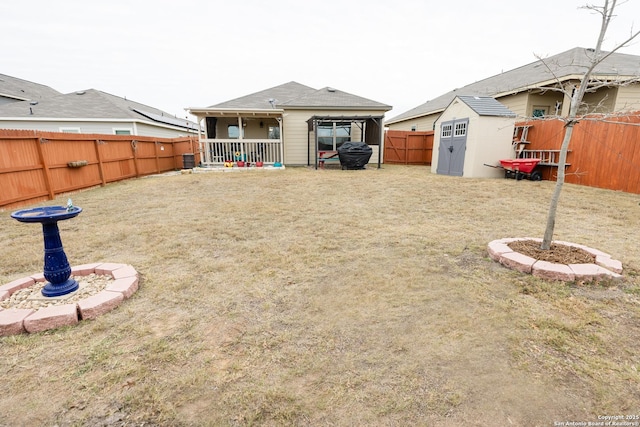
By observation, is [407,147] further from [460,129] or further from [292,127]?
[292,127]

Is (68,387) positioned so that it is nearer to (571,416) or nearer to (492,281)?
(571,416)

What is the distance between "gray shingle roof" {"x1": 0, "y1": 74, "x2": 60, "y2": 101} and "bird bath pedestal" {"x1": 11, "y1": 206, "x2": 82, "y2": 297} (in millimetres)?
23845

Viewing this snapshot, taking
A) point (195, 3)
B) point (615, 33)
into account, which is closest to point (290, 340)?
point (615, 33)

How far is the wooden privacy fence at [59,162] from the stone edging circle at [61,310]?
18.3ft

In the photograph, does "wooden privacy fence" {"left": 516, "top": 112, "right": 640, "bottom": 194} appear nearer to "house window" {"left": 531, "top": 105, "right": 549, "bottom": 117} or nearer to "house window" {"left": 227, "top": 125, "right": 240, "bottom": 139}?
"house window" {"left": 531, "top": 105, "right": 549, "bottom": 117}

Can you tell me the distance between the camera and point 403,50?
54.3ft

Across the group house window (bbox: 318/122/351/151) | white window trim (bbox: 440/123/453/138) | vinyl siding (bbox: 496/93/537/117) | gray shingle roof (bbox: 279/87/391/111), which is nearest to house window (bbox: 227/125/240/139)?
gray shingle roof (bbox: 279/87/391/111)

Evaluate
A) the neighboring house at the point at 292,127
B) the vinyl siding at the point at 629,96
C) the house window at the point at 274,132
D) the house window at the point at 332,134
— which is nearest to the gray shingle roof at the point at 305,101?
the neighboring house at the point at 292,127

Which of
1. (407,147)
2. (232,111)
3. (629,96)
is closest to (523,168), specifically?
(629,96)

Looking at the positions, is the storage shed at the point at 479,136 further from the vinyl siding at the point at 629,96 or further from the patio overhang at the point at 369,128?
the vinyl siding at the point at 629,96

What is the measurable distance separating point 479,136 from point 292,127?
28.4 ft

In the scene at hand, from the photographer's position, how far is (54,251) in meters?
2.35

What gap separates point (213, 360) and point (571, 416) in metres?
1.91

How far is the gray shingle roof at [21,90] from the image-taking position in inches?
699
